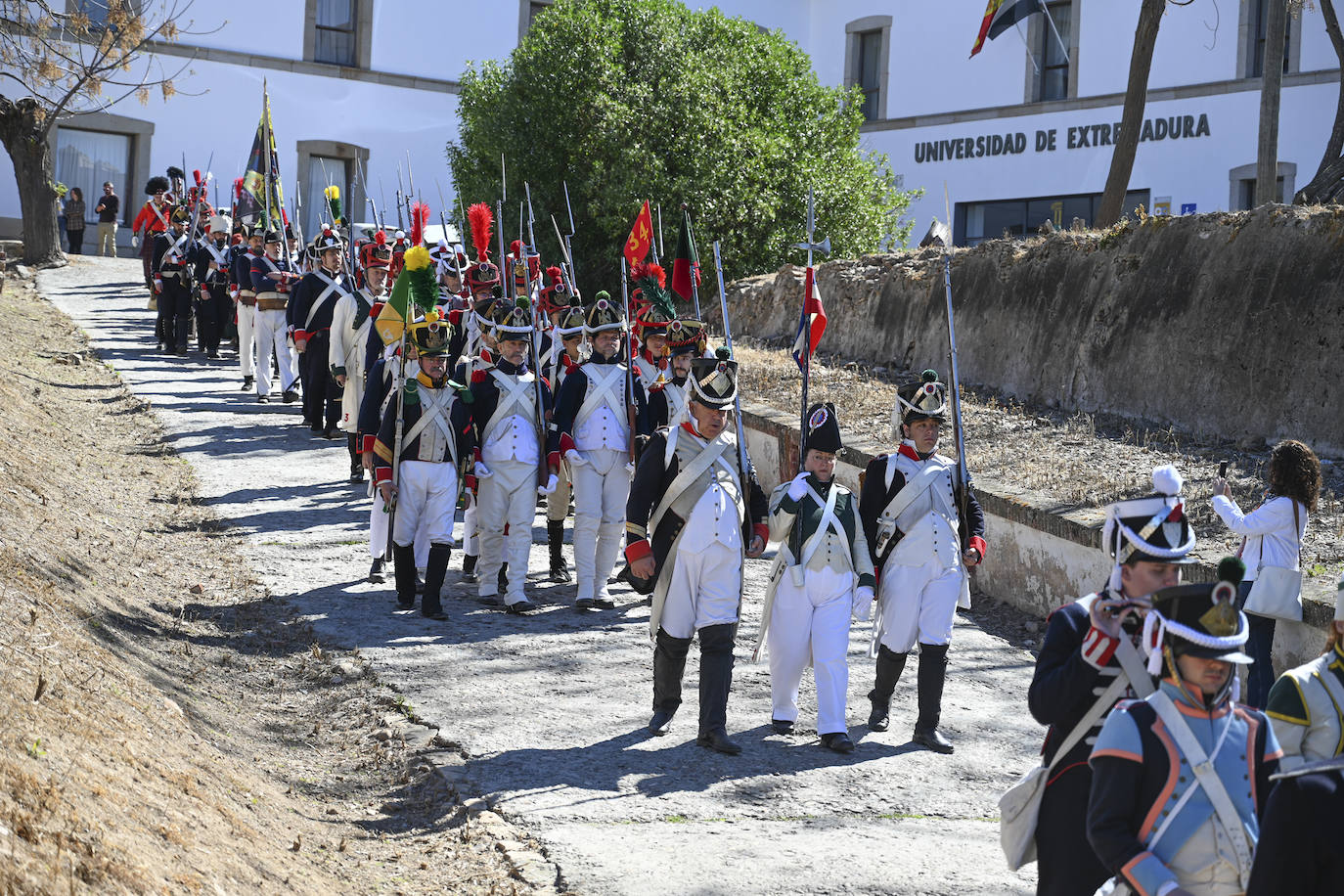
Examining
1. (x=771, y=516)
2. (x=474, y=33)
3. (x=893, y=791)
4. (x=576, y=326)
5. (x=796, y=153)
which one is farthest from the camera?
(x=474, y=33)

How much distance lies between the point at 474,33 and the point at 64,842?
33.9 m

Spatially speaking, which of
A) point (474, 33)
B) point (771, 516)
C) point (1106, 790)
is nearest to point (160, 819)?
point (1106, 790)

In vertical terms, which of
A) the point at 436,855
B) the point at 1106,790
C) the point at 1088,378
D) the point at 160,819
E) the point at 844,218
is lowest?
the point at 436,855

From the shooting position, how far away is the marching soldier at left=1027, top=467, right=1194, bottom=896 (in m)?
4.00

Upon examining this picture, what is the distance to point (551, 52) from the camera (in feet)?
75.3

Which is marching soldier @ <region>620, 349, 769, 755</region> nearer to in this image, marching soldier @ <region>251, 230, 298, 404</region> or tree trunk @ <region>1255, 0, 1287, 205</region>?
tree trunk @ <region>1255, 0, 1287, 205</region>

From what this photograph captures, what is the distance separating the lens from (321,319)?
1480cm

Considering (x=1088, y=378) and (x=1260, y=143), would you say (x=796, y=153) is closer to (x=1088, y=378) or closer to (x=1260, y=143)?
(x=1260, y=143)

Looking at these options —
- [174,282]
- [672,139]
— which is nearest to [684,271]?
[672,139]

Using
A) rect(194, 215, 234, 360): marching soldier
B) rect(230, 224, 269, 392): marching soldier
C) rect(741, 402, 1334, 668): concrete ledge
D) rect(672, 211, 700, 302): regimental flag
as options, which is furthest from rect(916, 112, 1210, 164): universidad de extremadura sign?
rect(741, 402, 1334, 668): concrete ledge

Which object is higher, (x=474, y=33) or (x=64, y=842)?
(x=474, y=33)

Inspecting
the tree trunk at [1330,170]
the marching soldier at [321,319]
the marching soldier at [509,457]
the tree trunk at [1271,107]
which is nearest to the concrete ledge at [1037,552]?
the marching soldier at [509,457]

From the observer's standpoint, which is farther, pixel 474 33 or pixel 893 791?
pixel 474 33

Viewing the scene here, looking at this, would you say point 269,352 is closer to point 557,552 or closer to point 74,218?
point 557,552
